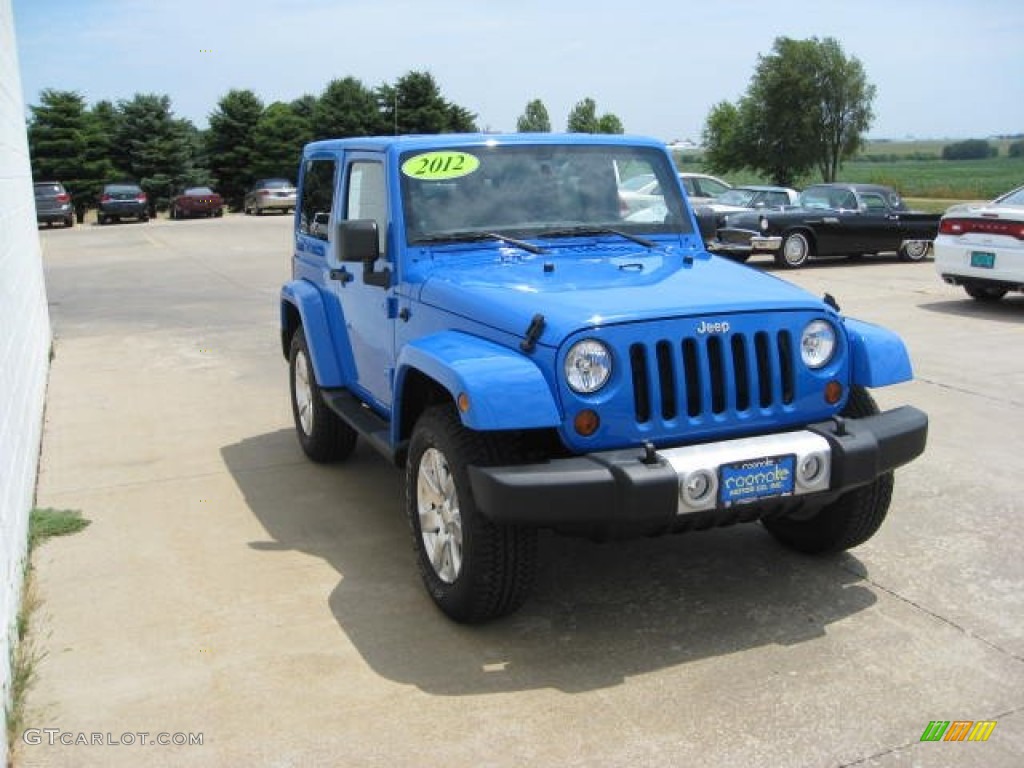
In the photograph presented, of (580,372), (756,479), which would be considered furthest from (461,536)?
(756,479)

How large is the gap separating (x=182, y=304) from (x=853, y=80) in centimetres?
3671

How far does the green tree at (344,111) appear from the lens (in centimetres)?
4709

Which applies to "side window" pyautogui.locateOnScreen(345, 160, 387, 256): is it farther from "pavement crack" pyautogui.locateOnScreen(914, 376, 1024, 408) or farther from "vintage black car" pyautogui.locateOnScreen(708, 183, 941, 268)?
"vintage black car" pyautogui.locateOnScreen(708, 183, 941, 268)

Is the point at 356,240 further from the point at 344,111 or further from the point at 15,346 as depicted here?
the point at 344,111

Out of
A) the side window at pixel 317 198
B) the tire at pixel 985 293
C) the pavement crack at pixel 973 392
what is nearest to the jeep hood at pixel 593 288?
the side window at pixel 317 198

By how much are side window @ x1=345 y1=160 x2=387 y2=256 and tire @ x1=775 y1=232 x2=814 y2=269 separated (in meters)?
12.2

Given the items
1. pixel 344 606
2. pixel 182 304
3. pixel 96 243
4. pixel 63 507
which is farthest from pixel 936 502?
pixel 96 243

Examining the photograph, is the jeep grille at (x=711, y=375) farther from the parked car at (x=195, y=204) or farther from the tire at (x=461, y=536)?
the parked car at (x=195, y=204)

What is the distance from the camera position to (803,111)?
44.0 meters

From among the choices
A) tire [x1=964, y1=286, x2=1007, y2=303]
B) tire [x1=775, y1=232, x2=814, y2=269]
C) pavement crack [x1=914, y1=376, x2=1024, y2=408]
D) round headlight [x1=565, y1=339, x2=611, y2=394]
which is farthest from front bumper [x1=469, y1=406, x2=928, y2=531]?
tire [x1=775, y1=232, x2=814, y2=269]

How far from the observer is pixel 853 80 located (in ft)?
143

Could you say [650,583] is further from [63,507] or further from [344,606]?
[63,507]

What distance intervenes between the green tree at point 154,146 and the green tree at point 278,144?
311 cm

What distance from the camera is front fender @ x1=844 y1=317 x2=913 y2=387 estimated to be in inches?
166
